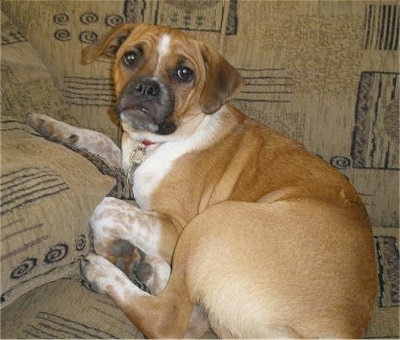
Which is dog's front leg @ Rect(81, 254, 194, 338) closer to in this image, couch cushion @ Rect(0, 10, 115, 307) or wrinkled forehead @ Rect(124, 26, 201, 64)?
couch cushion @ Rect(0, 10, 115, 307)

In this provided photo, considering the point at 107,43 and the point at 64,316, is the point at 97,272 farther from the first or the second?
the point at 107,43

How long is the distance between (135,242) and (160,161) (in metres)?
0.47

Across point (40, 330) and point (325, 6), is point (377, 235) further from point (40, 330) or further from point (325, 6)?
point (40, 330)

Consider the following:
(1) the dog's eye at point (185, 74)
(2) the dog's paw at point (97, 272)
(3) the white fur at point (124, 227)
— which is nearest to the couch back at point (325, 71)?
(1) the dog's eye at point (185, 74)

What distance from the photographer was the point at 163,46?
2.60 metres

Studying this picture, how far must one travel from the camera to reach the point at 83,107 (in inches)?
119

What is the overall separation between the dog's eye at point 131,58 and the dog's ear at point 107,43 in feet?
0.40

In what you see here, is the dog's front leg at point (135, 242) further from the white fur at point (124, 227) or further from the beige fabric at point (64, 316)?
the beige fabric at point (64, 316)

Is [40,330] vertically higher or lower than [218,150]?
lower

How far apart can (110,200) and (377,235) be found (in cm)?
149

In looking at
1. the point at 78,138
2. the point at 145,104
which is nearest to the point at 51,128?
the point at 78,138

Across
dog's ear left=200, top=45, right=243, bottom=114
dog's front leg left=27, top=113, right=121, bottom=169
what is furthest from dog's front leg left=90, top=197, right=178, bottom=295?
dog's ear left=200, top=45, right=243, bottom=114

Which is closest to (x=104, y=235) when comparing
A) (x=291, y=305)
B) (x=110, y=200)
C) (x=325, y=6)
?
(x=110, y=200)

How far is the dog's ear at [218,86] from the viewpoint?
2602 millimetres
